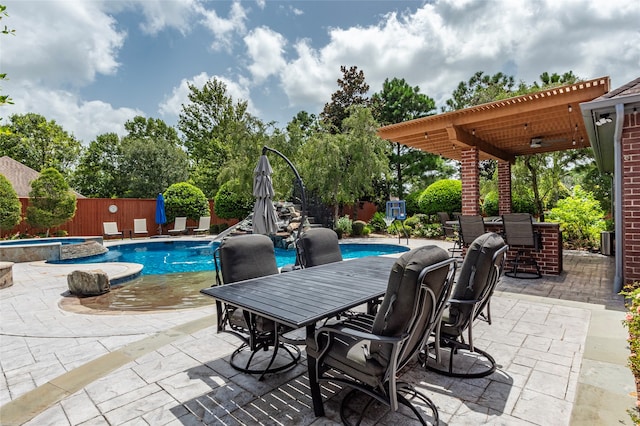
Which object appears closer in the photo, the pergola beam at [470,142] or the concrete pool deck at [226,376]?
the concrete pool deck at [226,376]

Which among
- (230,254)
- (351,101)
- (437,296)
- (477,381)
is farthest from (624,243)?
(351,101)

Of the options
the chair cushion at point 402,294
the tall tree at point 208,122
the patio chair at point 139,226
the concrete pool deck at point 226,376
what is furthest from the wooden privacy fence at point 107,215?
the chair cushion at point 402,294

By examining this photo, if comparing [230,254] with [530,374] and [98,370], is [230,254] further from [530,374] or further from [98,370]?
[530,374]

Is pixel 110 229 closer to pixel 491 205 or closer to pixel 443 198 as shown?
pixel 443 198

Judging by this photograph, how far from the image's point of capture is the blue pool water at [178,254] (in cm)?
903

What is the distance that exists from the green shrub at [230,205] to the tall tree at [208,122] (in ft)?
25.8

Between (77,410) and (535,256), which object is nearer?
(77,410)

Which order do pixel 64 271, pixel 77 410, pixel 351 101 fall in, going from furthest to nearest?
pixel 351 101 → pixel 64 271 → pixel 77 410

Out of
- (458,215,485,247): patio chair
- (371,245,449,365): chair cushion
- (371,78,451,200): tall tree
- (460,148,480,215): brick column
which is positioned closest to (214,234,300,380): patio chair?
(371,245,449,365): chair cushion

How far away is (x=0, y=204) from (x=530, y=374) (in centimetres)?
1458

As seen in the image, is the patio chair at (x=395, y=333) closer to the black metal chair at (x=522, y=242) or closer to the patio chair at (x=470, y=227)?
the black metal chair at (x=522, y=242)

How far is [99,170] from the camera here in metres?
24.7

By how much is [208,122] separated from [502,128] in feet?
79.4

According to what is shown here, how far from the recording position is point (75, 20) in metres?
7.27
